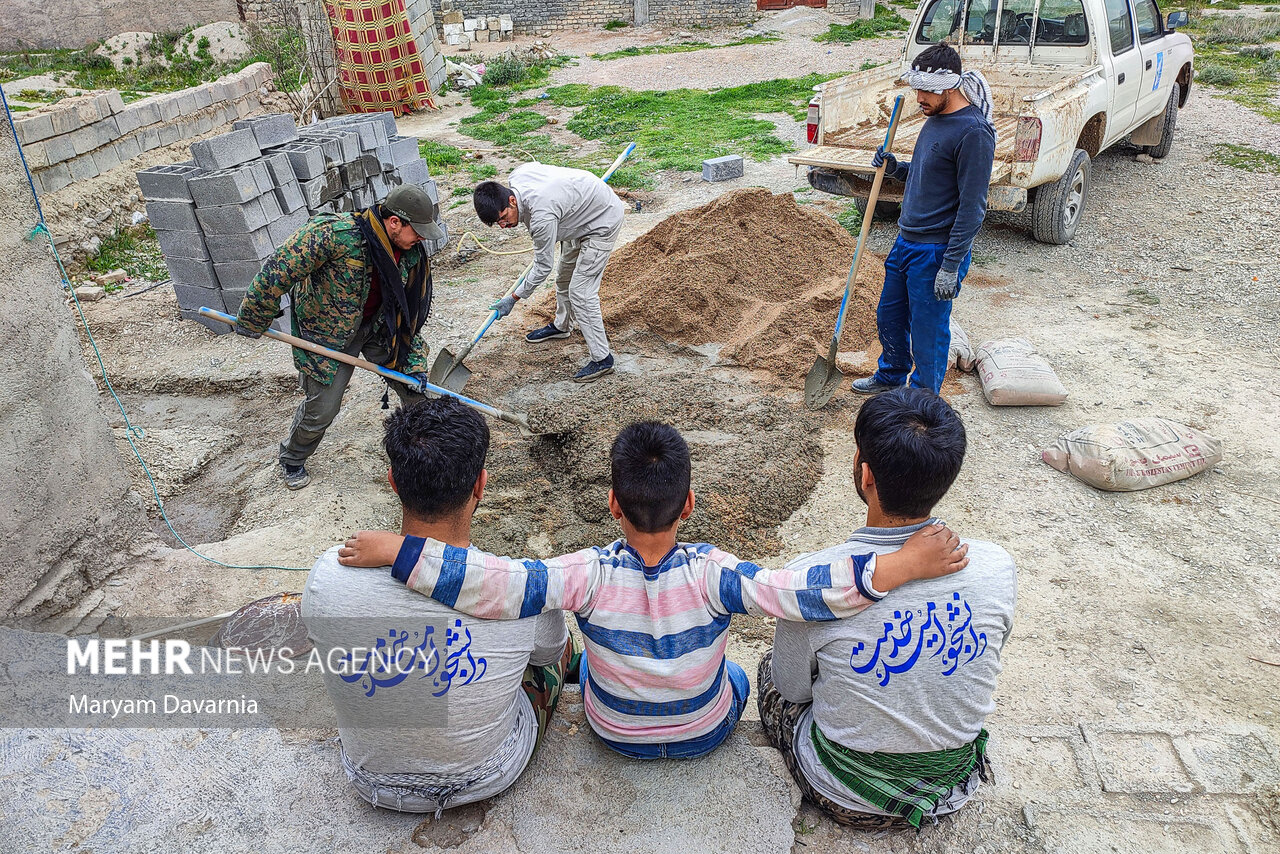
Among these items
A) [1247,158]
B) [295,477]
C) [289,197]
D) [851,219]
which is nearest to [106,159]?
[289,197]

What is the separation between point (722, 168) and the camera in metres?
8.49

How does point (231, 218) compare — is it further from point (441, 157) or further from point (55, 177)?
point (441, 157)

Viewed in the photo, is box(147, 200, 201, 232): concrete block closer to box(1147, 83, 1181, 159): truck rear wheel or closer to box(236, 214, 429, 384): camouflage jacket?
box(236, 214, 429, 384): camouflage jacket

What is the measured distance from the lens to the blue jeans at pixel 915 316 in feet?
13.3

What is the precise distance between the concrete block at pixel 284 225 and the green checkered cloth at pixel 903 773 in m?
5.34

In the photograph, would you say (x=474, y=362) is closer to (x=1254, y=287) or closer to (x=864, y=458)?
(x=864, y=458)

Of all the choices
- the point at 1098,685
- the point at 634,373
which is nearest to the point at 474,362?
the point at 634,373

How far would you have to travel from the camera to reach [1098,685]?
8.98ft

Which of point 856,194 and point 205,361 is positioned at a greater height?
point 856,194

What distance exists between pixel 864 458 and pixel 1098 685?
4.82 feet

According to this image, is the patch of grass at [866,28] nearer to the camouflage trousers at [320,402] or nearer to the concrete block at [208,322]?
the concrete block at [208,322]

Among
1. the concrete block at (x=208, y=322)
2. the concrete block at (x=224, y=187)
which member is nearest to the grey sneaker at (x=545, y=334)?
the concrete block at (x=224, y=187)

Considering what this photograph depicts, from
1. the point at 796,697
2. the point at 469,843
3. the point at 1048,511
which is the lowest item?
the point at 1048,511

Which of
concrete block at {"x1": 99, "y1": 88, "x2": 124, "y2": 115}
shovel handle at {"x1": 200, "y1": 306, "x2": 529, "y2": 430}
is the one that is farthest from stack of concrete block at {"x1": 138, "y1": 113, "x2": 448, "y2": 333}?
concrete block at {"x1": 99, "y1": 88, "x2": 124, "y2": 115}
